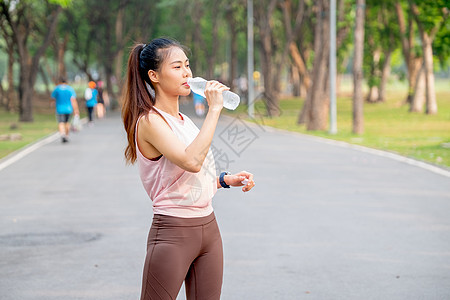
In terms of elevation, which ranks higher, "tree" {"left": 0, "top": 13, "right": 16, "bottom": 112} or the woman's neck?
the woman's neck

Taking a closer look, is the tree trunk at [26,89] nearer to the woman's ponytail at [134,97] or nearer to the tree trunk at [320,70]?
the tree trunk at [320,70]

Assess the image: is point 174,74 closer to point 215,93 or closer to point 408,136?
point 215,93

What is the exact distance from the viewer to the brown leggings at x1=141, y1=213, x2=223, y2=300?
312 cm

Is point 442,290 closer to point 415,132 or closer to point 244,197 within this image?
point 244,197

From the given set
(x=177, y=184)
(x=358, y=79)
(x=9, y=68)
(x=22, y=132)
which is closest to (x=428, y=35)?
(x=358, y=79)

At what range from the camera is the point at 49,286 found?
6.04m

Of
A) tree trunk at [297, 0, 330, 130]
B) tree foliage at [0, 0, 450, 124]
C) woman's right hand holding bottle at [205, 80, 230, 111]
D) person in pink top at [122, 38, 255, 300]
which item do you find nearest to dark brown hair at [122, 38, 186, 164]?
person in pink top at [122, 38, 255, 300]

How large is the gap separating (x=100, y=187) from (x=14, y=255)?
458 cm

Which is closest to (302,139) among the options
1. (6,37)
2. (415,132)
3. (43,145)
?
(415,132)

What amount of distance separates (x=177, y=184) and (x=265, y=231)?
513 centimetres

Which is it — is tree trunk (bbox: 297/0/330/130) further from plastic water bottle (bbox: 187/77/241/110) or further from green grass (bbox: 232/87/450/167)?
plastic water bottle (bbox: 187/77/241/110)

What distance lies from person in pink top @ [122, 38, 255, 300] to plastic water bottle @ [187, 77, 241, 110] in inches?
2.8

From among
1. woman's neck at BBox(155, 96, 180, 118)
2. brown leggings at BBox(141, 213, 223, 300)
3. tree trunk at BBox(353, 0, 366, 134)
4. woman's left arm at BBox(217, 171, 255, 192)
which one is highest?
woman's neck at BBox(155, 96, 180, 118)

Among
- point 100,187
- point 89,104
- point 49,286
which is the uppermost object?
point 49,286
